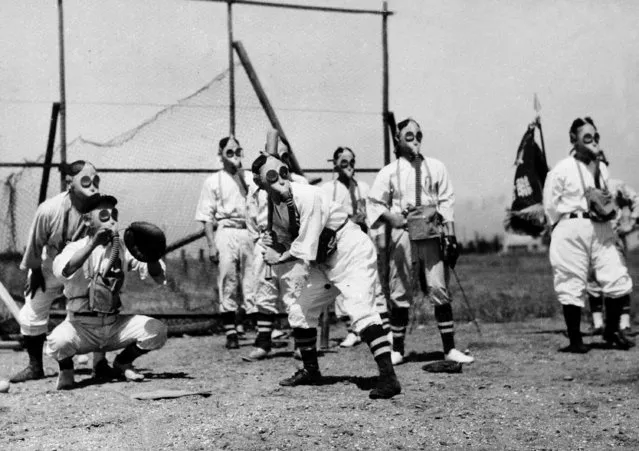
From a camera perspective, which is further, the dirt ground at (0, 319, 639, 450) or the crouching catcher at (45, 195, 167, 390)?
the crouching catcher at (45, 195, 167, 390)

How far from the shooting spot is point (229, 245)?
899 cm

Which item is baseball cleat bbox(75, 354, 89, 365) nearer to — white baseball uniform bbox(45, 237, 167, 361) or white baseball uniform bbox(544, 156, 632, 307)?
white baseball uniform bbox(45, 237, 167, 361)

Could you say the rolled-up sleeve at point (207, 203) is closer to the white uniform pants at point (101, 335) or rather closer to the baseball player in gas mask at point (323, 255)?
the white uniform pants at point (101, 335)

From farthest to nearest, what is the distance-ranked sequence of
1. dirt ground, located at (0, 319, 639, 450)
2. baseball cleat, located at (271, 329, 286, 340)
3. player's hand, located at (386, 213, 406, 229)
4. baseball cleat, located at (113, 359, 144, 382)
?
baseball cleat, located at (271, 329, 286, 340) → player's hand, located at (386, 213, 406, 229) → baseball cleat, located at (113, 359, 144, 382) → dirt ground, located at (0, 319, 639, 450)

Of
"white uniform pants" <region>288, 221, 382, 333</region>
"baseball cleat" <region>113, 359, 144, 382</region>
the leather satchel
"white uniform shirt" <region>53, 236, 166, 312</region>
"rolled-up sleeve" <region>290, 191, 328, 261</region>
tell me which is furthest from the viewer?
the leather satchel

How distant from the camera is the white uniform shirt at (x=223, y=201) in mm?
9016

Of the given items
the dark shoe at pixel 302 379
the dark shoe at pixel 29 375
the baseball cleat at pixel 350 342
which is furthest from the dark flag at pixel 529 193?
the dark shoe at pixel 29 375

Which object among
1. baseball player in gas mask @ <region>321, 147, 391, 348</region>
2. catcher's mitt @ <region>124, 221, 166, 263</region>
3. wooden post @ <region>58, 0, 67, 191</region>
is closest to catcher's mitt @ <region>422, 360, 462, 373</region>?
baseball player in gas mask @ <region>321, 147, 391, 348</region>

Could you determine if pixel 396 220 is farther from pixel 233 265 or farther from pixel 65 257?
pixel 65 257

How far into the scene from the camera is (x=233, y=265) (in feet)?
29.5

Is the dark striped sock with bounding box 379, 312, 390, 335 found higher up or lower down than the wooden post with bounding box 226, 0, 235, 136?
lower down

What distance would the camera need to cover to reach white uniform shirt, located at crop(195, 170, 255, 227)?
9.02 m

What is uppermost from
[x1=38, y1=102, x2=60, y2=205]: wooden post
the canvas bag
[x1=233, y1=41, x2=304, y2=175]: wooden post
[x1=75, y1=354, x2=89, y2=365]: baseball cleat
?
[x1=233, y1=41, x2=304, y2=175]: wooden post

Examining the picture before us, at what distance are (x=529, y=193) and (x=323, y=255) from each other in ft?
→ 14.9
